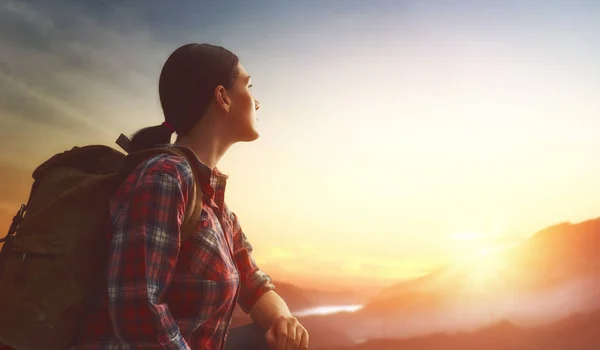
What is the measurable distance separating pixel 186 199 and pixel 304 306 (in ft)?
27.6

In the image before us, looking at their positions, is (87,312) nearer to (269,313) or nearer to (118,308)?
(118,308)

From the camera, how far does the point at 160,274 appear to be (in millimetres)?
2086

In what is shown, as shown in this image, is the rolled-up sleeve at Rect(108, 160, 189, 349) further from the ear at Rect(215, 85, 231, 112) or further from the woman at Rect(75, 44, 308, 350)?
the ear at Rect(215, 85, 231, 112)

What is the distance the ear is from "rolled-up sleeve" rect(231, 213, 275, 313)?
0.71 m

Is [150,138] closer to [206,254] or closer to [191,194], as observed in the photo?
[191,194]

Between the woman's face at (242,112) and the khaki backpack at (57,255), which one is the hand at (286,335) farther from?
the woman's face at (242,112)

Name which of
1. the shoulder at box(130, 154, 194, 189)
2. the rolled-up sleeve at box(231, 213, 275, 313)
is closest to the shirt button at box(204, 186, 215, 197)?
the shoulder at box(130, 154, 194, 189)

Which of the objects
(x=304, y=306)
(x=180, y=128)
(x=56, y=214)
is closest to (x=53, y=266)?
(x=56, y=214)

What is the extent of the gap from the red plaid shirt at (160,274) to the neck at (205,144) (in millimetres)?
297

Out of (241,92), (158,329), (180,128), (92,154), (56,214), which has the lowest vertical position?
(158,329)

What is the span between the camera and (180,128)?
2.80 metres

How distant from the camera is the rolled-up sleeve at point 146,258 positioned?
2.01 metres

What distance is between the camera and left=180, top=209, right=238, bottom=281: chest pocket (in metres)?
2.27

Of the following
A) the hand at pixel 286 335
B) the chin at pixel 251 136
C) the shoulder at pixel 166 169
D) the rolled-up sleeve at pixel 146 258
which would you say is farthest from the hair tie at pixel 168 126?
the hand at pixel 286 335
